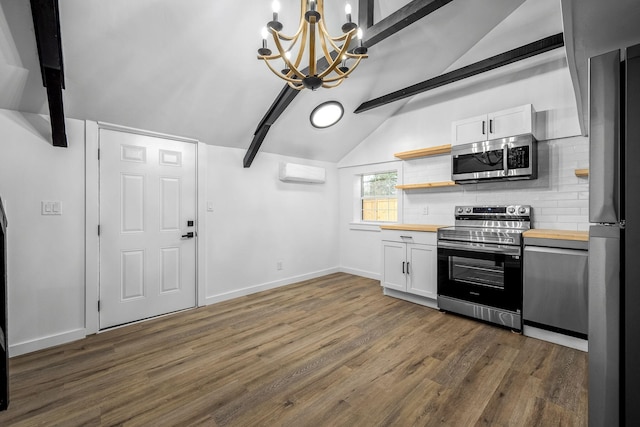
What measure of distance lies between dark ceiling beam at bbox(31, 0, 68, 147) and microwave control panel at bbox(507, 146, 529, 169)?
3933 mm

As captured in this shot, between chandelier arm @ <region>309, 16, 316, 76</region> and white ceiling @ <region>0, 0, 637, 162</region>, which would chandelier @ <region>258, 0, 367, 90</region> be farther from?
white ceiling @ <region>0, 0, 637, 162</region>

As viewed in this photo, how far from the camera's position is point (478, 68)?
3.22 meters

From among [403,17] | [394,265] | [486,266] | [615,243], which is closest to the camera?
[615,243]

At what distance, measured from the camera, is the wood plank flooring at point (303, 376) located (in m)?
1.68

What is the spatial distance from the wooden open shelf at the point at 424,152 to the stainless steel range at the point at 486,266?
834 mm

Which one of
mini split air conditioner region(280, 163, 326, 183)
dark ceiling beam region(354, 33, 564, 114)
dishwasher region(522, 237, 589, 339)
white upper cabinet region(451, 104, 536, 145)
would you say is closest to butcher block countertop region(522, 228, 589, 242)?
dishwasher region(522, 237, 589, 339)

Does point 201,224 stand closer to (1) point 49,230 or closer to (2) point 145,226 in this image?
(2) point 145,226

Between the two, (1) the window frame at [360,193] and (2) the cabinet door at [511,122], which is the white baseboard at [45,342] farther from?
(2) the cabinet door at [511,122]

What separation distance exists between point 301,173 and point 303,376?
3.00 m

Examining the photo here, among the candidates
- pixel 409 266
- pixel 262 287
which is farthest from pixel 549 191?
pixel 262 287

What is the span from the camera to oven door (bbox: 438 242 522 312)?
8.95ft

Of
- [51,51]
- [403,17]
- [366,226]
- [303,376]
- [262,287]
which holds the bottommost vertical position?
[303,376]

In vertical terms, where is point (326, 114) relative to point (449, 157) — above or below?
above

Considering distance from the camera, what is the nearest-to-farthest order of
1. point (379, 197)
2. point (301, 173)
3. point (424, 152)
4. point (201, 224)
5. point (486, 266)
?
point (486, 266)
point (201, 224)
point (424, 152)
point (301, 173)
point (379, 197)
